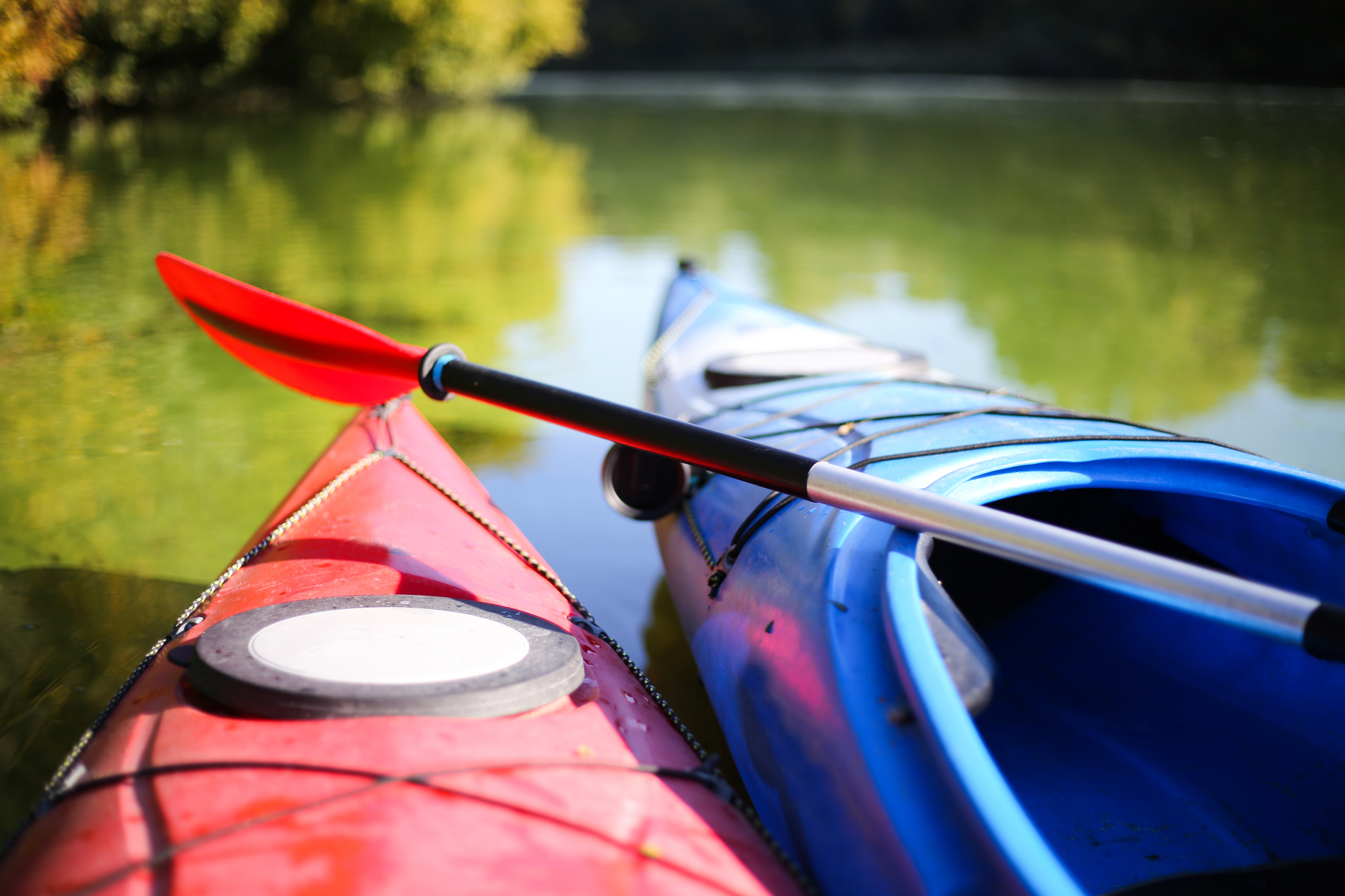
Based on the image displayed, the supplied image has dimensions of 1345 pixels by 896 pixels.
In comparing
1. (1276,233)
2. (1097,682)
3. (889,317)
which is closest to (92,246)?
(889,317)

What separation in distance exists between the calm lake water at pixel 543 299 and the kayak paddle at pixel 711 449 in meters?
0.73

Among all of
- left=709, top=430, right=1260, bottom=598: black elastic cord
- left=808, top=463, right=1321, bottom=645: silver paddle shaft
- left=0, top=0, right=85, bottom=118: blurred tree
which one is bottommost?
left=808, top=463, right=1321, bottom=645: silver paddle shaft

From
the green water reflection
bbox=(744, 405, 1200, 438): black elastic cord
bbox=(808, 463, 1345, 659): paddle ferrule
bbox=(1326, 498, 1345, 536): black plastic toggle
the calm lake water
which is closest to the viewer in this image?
bbox=(808, 463, 1345, 659): paddle ferrule

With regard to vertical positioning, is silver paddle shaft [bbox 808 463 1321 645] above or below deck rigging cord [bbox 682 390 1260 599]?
below

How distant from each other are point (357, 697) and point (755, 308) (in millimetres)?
2543

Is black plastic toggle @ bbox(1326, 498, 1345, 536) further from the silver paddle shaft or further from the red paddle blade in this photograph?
the red paddle blade

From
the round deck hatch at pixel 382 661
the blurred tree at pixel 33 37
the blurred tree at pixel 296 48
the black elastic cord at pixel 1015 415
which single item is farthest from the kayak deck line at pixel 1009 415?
the blurred tree at pixel 296 48

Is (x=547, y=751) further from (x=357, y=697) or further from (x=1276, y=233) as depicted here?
(x=1276, y=233)

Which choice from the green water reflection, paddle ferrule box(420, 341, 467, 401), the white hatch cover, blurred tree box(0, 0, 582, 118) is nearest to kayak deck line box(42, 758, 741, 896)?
the white hatch cover

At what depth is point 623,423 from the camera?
1802 millimetres

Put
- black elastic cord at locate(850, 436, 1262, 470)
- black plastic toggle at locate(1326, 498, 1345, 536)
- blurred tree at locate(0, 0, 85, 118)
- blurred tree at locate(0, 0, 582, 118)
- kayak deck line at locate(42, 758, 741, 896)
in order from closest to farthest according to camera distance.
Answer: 1. kayak deck line at locate(42, 758, 741, 896)
2. black plastic toggle at locate(1326, 498, 1345, 536)
3. black elastic cord at locate(850, 436, 1262, 470)
4. blurred tree at locate(0, 0, 85, 118)
5. blurred tree at locate(0, 0, 582, 118)

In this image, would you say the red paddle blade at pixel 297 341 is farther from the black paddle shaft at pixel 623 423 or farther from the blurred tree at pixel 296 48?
the blurred tree at pixel 296 48

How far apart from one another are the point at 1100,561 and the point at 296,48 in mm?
21950

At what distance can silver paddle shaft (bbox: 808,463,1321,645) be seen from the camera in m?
1.17
